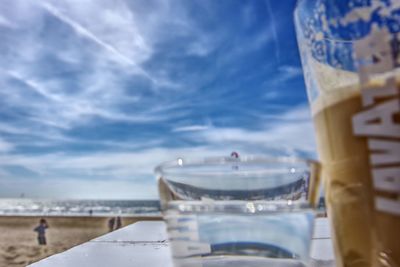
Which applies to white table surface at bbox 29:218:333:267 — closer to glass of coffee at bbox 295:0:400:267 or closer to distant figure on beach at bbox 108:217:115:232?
glass of coffee at bbox 295:0:400:267

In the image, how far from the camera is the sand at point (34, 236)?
5.01m

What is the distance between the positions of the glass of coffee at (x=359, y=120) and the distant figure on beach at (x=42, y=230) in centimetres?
581

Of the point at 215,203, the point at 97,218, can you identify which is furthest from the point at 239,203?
the point at 97,218

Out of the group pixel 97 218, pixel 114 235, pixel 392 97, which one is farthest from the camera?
pixel 97 218

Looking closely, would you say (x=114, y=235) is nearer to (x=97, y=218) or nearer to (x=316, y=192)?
(x=316, y=192)

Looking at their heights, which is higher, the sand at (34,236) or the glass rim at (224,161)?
the glass rim at (224,161)

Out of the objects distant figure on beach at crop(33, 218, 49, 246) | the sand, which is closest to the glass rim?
the sand

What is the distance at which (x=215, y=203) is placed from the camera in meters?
0.19

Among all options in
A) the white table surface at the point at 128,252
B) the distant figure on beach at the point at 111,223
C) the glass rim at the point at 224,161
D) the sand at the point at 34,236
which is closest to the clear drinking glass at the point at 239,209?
the glass rim at the point at 224,161

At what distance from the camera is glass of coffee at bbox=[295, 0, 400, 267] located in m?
0.15

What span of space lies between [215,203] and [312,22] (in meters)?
0.11

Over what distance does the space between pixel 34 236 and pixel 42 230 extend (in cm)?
14

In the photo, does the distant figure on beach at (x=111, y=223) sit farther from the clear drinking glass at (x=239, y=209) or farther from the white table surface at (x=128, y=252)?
the clear drinking glass at (x=239, y=209)

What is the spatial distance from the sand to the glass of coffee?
4.99m
